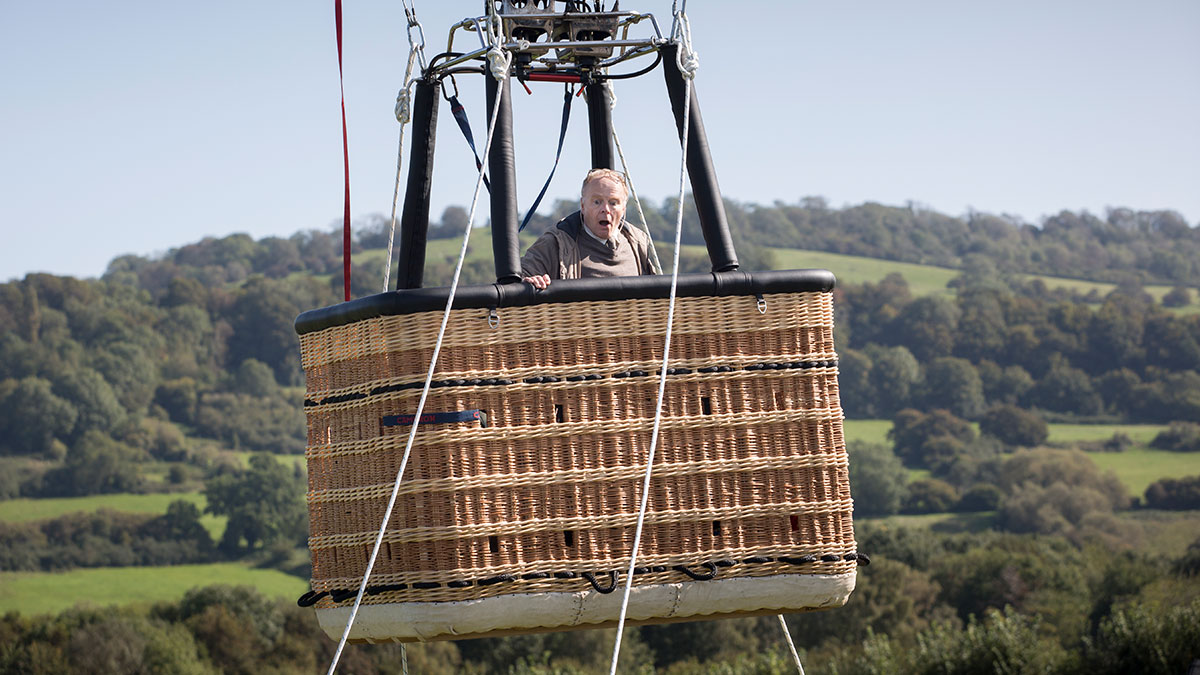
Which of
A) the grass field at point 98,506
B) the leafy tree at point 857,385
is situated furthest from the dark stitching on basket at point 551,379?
the leafy tree at point 857,385

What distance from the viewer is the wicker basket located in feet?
14.1

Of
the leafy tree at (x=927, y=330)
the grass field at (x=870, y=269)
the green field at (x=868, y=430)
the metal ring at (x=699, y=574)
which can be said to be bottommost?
the green field at (x=868, y=430)

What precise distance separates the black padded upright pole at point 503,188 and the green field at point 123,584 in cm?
6484

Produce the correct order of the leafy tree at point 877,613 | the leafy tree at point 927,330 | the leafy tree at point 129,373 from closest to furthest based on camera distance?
1. the leafy tree at point 877,613
2. the leafy tree at point 129,373
3. the leafy tree at point 927,330

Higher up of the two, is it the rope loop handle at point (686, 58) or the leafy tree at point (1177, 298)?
the leafy tree at point (1177, 298)

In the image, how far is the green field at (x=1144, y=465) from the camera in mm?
83312

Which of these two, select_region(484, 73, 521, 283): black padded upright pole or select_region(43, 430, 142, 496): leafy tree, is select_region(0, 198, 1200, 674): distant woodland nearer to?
select_region(43, 430, 142, 496): leafy tree

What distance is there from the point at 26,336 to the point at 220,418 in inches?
669

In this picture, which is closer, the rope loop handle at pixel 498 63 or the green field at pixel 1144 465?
the rope loop handle at pixel 498 63

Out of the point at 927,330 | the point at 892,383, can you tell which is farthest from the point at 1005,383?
the point at 892,383

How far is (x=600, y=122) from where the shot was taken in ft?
19.0

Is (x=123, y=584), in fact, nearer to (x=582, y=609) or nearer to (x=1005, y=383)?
(x=1005, y=383)

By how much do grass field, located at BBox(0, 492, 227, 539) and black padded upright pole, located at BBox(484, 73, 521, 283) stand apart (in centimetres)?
7896

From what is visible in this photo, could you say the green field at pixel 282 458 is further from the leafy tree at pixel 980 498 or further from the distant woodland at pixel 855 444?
the leafy tree at pixel 980 498
